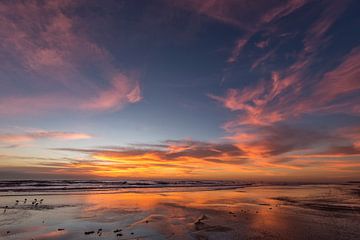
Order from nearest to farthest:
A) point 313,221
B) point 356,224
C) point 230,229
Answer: point 230,229 → point 356,224 → point 313,221

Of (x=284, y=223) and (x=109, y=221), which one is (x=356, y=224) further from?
(x=109, y=221)

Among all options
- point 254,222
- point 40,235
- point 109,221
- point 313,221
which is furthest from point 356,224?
point 40,235

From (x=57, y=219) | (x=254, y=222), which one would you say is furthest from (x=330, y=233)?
(x=57, y=219)

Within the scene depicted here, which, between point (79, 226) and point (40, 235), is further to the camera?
point (79, 226)

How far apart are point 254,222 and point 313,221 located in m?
3.99

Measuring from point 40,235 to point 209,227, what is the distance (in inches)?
358

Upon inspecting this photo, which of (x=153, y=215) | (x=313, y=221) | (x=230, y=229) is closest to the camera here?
(x=230, y=229)

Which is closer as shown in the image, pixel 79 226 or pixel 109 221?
pixel 79 226

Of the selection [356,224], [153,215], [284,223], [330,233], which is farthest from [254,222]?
[153,215]

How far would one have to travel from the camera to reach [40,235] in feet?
48.3

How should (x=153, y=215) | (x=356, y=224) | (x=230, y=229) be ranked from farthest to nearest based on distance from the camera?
(x=153, y=215) → (x=356, y=224) → (x=230, y=229)

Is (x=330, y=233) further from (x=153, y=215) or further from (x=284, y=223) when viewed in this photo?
(x=153, y=215)

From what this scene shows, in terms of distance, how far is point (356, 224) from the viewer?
58.6ft

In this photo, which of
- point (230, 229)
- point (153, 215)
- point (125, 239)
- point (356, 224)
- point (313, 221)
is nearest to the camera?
point (125, 239)
